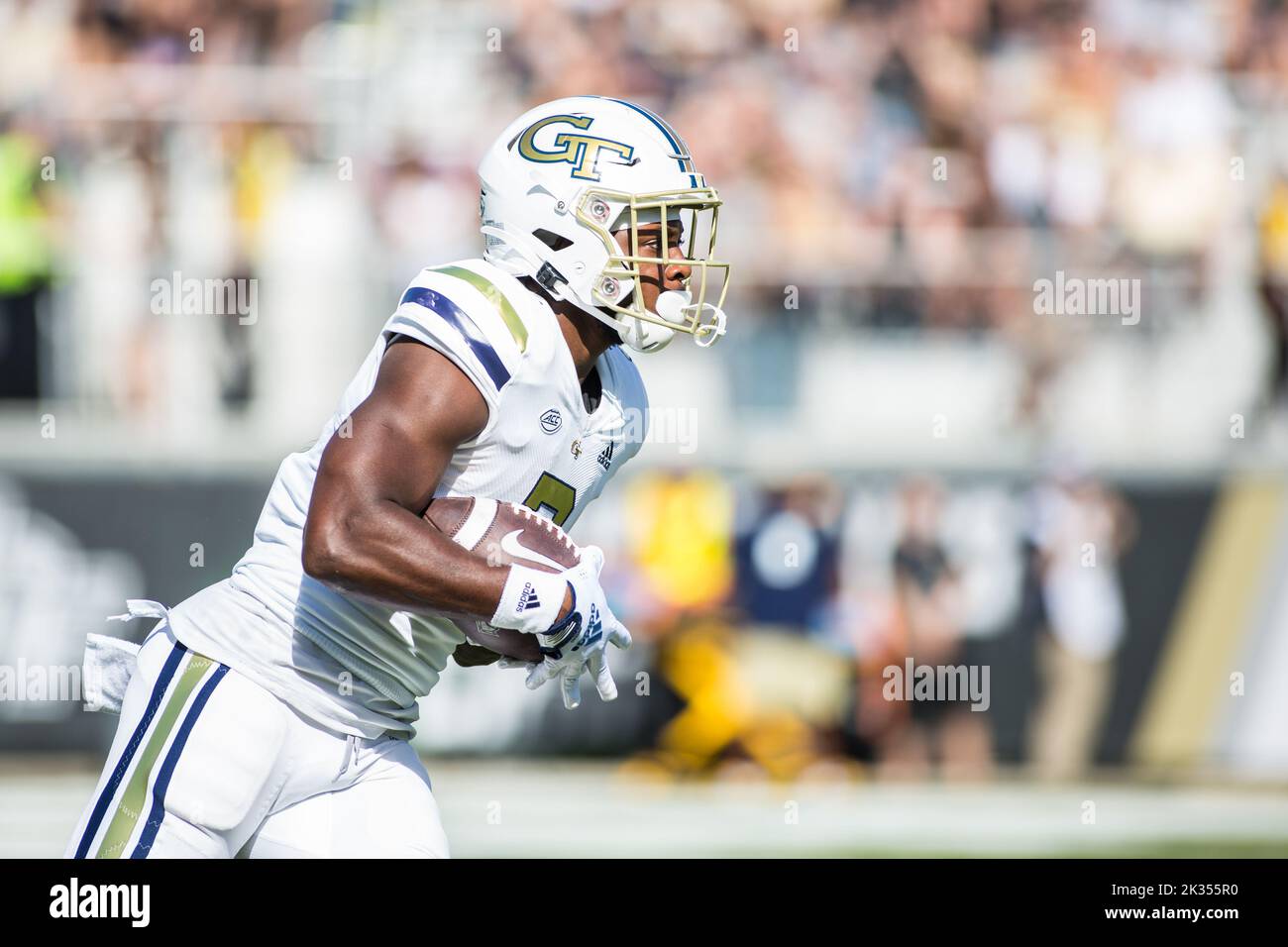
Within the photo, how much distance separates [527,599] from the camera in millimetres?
3072

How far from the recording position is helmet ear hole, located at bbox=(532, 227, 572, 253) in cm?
343

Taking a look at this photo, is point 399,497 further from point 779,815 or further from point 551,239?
point 779,815

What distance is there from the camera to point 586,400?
3502 millimetres

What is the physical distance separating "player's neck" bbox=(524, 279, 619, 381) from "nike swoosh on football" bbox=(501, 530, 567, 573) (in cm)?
39

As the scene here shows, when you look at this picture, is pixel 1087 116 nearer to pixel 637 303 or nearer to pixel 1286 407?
Answer: pixel 1286 407

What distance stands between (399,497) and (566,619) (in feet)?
1.26

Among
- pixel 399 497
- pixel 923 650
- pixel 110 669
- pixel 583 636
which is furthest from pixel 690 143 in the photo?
pixel 399 497

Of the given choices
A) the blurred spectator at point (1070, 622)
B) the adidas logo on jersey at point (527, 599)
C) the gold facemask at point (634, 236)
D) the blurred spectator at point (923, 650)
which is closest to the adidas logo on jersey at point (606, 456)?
the gold facemask at point (634, 236)

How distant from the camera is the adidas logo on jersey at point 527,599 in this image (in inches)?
121

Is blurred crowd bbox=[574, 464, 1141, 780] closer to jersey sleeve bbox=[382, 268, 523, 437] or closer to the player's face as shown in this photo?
the player's face

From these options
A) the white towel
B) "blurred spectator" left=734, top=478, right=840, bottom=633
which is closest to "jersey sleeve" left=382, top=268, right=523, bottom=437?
the white towel

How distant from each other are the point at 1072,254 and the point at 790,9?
238 cm

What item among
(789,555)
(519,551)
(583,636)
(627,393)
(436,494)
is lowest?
(789,555)

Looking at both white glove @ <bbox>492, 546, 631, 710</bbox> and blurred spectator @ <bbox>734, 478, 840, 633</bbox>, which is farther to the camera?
blurred spectator @ <bbox>734, 478, 840, 633</bbox>
